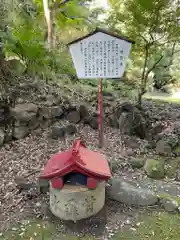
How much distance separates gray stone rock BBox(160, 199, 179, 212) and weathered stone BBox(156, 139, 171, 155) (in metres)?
1.19

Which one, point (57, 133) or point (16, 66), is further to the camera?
point (16, 66)

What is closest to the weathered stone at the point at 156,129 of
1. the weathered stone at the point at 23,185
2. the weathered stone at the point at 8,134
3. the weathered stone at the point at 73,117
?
the weathered stone at the point at 73,117

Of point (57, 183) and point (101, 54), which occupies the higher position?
point (101, 54)

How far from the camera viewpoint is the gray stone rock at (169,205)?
2.81m

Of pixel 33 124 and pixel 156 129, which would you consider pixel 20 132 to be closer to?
pixel 33 124

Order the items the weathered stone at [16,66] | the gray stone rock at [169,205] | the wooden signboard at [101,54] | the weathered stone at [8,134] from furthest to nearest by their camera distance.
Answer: the weathered stone at [16,66]
the weathered stone at [8,134]
the wooden signboard at [101,54]
the gray stone rock at [169,205]

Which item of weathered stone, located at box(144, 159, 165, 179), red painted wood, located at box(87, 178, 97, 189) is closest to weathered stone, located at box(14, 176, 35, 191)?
red painted wood, located at box(87, 178, 97, 189)

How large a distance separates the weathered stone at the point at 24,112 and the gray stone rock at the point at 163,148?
7.42 ft

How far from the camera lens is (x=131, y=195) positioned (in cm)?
289

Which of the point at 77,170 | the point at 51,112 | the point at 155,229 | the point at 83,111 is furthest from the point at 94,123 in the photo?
the point at 155,229

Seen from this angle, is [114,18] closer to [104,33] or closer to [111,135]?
[104,33]

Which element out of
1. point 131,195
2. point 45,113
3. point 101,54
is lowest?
point 131,195

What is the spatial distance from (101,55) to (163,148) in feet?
5.88

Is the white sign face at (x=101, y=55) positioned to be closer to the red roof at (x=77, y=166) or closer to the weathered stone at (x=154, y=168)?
the weathered stone at (x=154, y=168)
